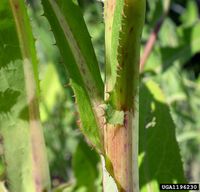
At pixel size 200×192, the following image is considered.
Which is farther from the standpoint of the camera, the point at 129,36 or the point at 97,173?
the point at 97,173

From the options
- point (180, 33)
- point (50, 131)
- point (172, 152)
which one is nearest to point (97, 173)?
point (172, 152)

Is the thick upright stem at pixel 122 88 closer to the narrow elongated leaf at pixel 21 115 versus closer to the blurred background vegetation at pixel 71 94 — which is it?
the narrow elongated leaf at pixel 21 115

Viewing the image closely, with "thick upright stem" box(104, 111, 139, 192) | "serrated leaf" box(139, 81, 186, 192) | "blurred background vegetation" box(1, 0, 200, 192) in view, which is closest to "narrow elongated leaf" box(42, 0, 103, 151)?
"thick upright stem" box(104, 111, 139, 192)

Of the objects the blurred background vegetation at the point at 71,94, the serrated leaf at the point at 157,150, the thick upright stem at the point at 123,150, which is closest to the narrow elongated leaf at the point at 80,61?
the thick upright stem at the point at 123,150

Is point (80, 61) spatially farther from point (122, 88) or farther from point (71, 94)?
point (71, 94)

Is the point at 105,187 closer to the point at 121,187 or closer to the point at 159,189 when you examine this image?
the point at 121,187

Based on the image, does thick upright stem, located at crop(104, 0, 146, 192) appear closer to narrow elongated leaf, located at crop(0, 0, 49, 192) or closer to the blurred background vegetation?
narrow elongated leaf, located at crop(0, 0, 49, 192)
